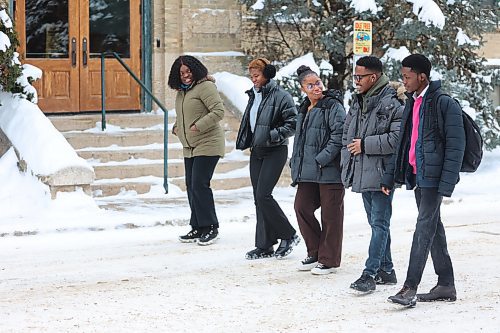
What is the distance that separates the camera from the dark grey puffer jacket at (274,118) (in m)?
9.75

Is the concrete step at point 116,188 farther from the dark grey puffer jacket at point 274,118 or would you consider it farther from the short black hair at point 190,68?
the dark grey puffer jacket at point 274,118

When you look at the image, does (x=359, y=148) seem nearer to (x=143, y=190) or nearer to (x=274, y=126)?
(x=274, y=126)

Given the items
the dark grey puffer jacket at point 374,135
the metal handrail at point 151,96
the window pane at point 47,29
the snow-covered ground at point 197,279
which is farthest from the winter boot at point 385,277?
the window pane at point 47,29

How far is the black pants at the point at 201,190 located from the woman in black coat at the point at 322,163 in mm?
1619

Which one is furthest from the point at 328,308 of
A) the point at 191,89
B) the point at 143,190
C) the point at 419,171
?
the point at 143,190

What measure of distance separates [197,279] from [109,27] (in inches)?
346

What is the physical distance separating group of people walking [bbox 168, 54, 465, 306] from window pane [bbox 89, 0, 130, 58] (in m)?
6.30

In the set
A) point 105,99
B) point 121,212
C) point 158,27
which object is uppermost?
point 158,27

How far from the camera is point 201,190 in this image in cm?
1068

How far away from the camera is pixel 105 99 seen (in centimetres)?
1669

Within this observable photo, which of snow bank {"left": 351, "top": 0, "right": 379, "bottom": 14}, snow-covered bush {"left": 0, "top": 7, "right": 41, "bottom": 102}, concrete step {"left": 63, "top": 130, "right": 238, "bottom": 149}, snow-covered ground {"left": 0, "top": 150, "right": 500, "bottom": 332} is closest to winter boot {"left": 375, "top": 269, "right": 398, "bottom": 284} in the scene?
snow-covered ground {"left": 0, "top": 150, "right": 500, "bottom": 332}

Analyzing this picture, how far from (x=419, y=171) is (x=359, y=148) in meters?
0.81

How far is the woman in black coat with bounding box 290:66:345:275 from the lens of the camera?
9.10 meters

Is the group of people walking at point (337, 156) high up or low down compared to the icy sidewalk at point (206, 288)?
up
